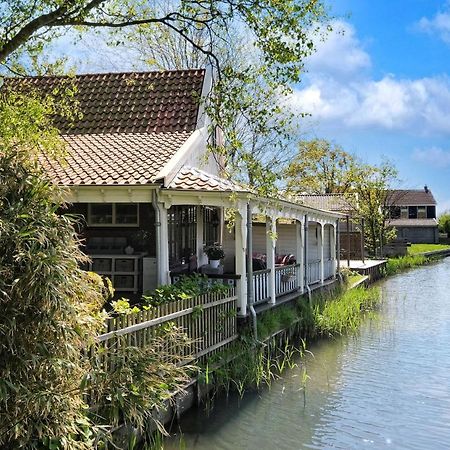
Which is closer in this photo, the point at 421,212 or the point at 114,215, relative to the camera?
the point at 114,215

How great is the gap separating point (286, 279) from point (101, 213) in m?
5.41

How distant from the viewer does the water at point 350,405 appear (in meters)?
8.95

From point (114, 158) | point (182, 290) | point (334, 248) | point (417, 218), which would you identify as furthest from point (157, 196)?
point (417, 218)

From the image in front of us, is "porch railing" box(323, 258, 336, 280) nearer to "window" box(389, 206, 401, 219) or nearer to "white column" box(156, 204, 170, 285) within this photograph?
"white column" box(156, 204, 170, 285)

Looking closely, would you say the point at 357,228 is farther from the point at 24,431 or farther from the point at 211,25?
the point at 24,431

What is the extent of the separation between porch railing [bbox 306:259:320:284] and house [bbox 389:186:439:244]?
57.5 m

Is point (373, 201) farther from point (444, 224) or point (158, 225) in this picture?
point (444, 224)

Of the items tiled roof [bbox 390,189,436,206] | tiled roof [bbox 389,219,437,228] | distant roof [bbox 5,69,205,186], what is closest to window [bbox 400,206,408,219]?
tiled roof [bbox 390,189,436,206]

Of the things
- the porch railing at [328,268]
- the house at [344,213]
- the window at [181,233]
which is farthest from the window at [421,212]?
the window at [181,233]

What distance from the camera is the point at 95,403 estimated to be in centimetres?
718

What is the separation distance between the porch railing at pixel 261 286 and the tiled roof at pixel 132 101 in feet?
18.2

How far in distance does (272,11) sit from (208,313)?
18.7ft

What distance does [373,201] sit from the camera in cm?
4541

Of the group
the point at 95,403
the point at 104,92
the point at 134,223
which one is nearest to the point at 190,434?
the point at 95,403
